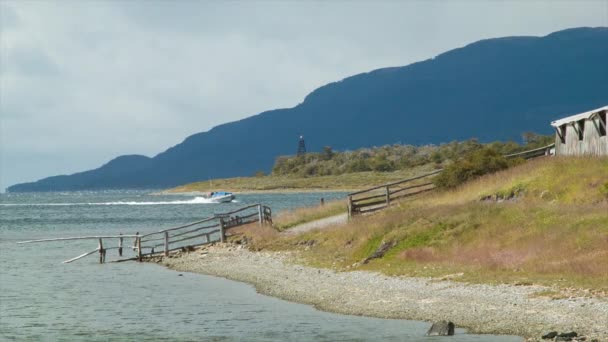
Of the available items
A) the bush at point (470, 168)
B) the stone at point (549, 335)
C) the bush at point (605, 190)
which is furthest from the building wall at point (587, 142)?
the stone at point (549, 335)

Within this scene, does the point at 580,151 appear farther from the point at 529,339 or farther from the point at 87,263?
the point at 529,339

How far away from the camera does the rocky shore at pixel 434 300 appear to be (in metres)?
22.6

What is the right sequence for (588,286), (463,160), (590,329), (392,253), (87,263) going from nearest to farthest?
(590,329) < (588,286) < (392,253) < (87,263) < (463,160)

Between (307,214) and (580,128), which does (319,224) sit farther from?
(580,128)

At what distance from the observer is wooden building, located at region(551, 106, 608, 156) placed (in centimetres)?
5056

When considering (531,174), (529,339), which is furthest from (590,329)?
(531,174)

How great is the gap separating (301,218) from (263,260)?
1312 cm

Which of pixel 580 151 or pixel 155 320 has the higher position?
pixel 580 151

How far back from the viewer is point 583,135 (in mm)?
53812

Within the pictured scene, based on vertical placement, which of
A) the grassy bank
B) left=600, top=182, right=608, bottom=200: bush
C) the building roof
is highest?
the building roof

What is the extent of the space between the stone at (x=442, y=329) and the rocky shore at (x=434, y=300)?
2.00 feet

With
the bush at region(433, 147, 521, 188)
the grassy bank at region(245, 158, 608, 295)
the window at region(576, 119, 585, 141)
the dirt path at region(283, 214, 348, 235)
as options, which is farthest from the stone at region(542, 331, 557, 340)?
the window at region(576, 119, 585, 141)

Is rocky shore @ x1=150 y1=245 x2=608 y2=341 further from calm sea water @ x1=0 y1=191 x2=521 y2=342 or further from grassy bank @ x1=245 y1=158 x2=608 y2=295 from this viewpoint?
grassy bank @ x1=245 y1=158 x2=608 y2=295

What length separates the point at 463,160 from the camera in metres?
55.5
